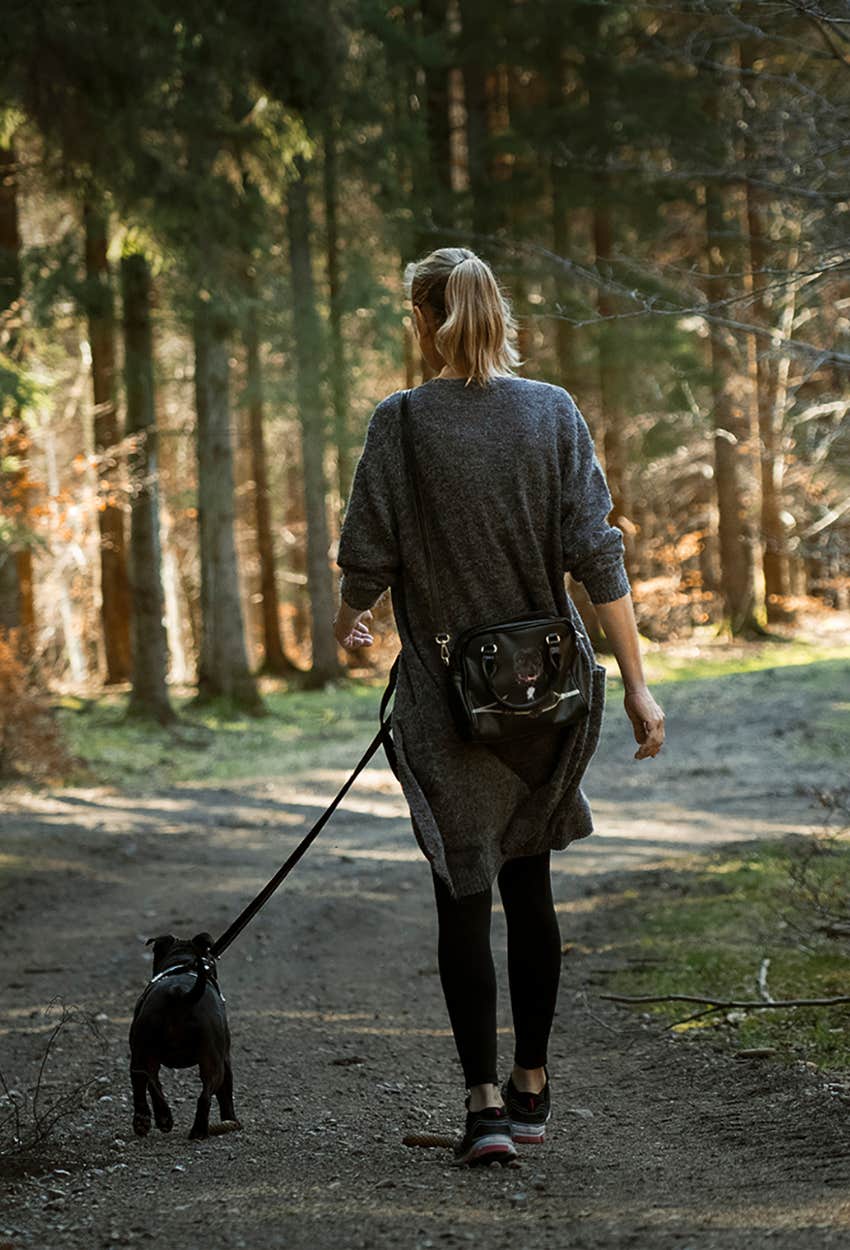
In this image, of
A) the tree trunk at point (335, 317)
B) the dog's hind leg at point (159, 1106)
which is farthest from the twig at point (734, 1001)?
the tree trunk at point (335, 317)

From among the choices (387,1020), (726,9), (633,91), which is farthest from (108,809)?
(633,91)

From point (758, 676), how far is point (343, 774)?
298 inches

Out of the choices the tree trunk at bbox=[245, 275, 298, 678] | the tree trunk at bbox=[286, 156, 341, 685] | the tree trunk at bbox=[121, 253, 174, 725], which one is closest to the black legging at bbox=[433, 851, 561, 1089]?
the tree trunk at bbox=[121, 253, 174, 725]

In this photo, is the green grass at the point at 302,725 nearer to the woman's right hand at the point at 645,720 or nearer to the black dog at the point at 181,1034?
the woman's right hand at the point at 645,720

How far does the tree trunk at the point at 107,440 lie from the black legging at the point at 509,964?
A: 30.3ft

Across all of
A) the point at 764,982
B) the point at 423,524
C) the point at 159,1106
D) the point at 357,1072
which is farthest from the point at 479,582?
the point at 764,982

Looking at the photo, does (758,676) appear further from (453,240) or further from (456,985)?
(456,985)

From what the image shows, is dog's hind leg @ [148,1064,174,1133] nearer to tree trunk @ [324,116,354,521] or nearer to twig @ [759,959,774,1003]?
twig @ [759,959,774,1003]

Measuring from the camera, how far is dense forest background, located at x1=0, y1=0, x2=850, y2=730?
9914mm

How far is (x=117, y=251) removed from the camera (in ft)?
42.5

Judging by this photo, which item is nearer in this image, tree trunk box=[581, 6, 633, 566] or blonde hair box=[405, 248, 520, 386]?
blonde hair box=[405, 248, 520, 386]

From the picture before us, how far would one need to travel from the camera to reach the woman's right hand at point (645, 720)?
10.9 feet

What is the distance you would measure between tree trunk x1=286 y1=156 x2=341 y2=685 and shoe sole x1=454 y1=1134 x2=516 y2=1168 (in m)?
15.6

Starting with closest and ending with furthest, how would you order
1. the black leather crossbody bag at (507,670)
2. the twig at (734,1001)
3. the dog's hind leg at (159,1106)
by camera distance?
the black leather crossbody bag at (507,670)
the dog's hind leg at (159,1106)
the twig at (734,1001)
